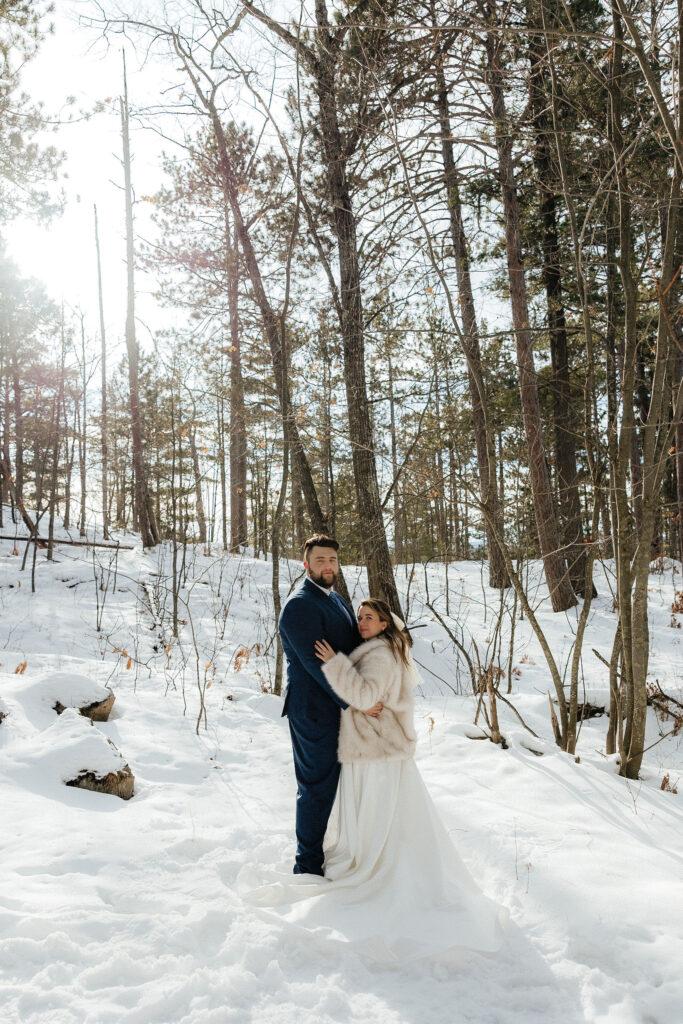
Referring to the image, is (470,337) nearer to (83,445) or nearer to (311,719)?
(311,719)

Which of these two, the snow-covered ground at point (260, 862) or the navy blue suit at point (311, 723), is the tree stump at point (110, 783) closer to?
the snow-covered ground at point (260, 862)

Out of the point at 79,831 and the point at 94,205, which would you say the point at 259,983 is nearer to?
the point at 79,831

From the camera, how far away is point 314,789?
315cm

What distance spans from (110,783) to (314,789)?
166cm

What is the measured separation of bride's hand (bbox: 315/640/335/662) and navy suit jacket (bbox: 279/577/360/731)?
0.08 ft

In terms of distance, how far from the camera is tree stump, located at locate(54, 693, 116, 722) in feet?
16.4

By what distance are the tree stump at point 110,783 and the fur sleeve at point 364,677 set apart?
1986 mm

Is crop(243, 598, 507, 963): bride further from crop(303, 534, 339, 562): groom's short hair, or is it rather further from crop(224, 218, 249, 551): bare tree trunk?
crop(224, 218, 249, 551): bare tree trunk

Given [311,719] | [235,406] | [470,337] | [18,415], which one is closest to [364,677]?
[311,719]

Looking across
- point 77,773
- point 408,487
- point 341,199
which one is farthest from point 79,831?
point 341,199

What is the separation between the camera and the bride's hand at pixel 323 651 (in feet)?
10.0

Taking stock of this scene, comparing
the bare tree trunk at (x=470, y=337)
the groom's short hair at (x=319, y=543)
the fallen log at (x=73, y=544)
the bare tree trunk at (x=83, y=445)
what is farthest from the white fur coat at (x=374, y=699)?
the bare tree trunk at (x=83, y=445)

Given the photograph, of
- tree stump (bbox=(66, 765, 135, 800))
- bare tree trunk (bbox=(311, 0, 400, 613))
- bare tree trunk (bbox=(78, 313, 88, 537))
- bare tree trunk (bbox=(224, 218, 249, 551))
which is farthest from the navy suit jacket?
bare tree trunk (bbox=(78, 313, 88, 537))

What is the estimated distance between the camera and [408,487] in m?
5.48
